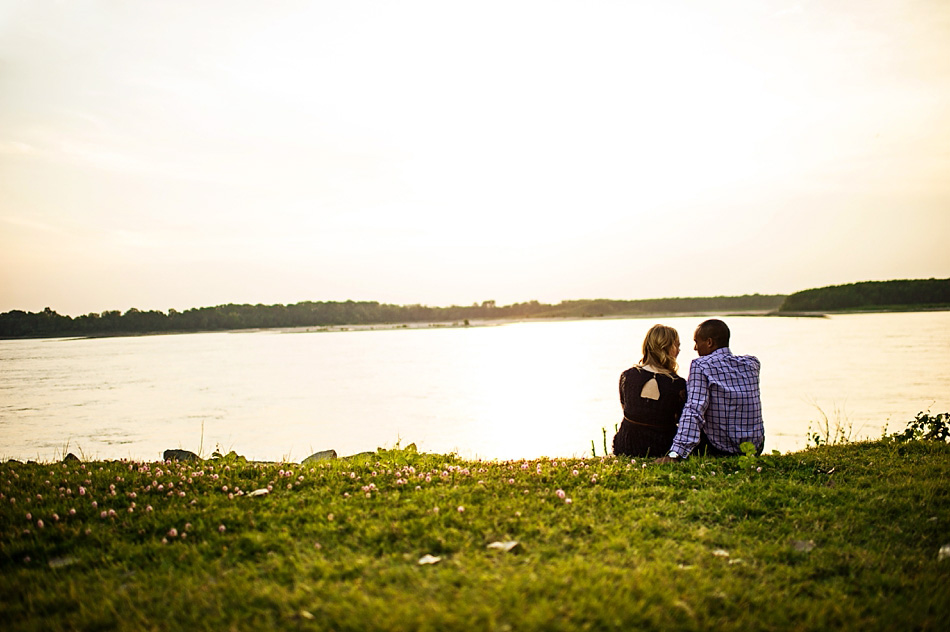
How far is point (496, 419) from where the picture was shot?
834 inches

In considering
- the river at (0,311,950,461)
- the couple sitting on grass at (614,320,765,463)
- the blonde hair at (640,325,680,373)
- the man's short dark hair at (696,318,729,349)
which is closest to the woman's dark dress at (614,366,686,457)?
the couple sitting on grass at (614,320,765,463)

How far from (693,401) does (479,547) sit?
425 cm

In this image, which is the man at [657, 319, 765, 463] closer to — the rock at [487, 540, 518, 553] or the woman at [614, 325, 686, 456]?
the woman at [614, 325, 686, 456]

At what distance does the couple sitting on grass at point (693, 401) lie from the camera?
8.34 metres

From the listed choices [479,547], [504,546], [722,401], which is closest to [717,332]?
[722,401]

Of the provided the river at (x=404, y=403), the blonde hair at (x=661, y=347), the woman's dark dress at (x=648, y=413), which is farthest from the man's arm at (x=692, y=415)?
the river at (x=404, y=403)

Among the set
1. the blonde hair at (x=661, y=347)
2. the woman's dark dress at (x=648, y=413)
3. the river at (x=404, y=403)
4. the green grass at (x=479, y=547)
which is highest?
the blonde hair at (x=661, y=347)

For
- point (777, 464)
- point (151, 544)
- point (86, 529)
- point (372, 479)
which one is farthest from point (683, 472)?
point (86, 529)

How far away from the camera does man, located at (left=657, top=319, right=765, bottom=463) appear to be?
8.30 meters

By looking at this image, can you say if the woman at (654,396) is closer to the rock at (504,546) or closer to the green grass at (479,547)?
the green grass at (479,547)

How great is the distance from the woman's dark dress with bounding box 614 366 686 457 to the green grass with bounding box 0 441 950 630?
76cm

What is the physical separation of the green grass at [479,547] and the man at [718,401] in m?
0.48

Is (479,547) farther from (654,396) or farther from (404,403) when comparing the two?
(404,403)

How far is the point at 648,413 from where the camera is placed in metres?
8.86
